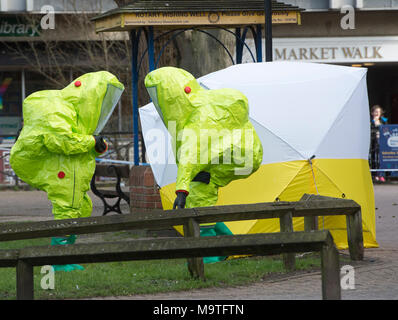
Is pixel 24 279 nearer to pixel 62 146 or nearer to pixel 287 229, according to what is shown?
pixel 62 146

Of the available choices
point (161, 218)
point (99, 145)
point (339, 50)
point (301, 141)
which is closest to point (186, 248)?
point (161, 218)

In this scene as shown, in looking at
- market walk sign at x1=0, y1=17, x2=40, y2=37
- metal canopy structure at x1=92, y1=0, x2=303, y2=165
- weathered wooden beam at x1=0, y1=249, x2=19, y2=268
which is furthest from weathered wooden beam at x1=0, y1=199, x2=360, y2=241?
market walk sign at x1=0, y1=17, x2=40, y2=37

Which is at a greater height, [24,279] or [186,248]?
[186,248]

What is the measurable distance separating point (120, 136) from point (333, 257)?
16.1 meters

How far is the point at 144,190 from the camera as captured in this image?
38.2 feet

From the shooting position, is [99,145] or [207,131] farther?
[99,145]

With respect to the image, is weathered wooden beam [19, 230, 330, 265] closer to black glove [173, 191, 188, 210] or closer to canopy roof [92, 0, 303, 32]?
black glove [173, 191, 188, 210]

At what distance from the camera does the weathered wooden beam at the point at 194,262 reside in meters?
7.22

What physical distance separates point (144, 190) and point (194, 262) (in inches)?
168

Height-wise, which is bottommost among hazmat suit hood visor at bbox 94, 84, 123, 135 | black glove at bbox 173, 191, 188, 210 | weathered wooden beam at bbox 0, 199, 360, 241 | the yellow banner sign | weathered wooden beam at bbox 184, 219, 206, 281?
weathered wooden beam at bbox 184, 219, 206, 281

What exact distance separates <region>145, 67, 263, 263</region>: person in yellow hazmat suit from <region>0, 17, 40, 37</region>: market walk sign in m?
16.1

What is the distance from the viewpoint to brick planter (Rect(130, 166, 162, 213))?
11570 millimetres
